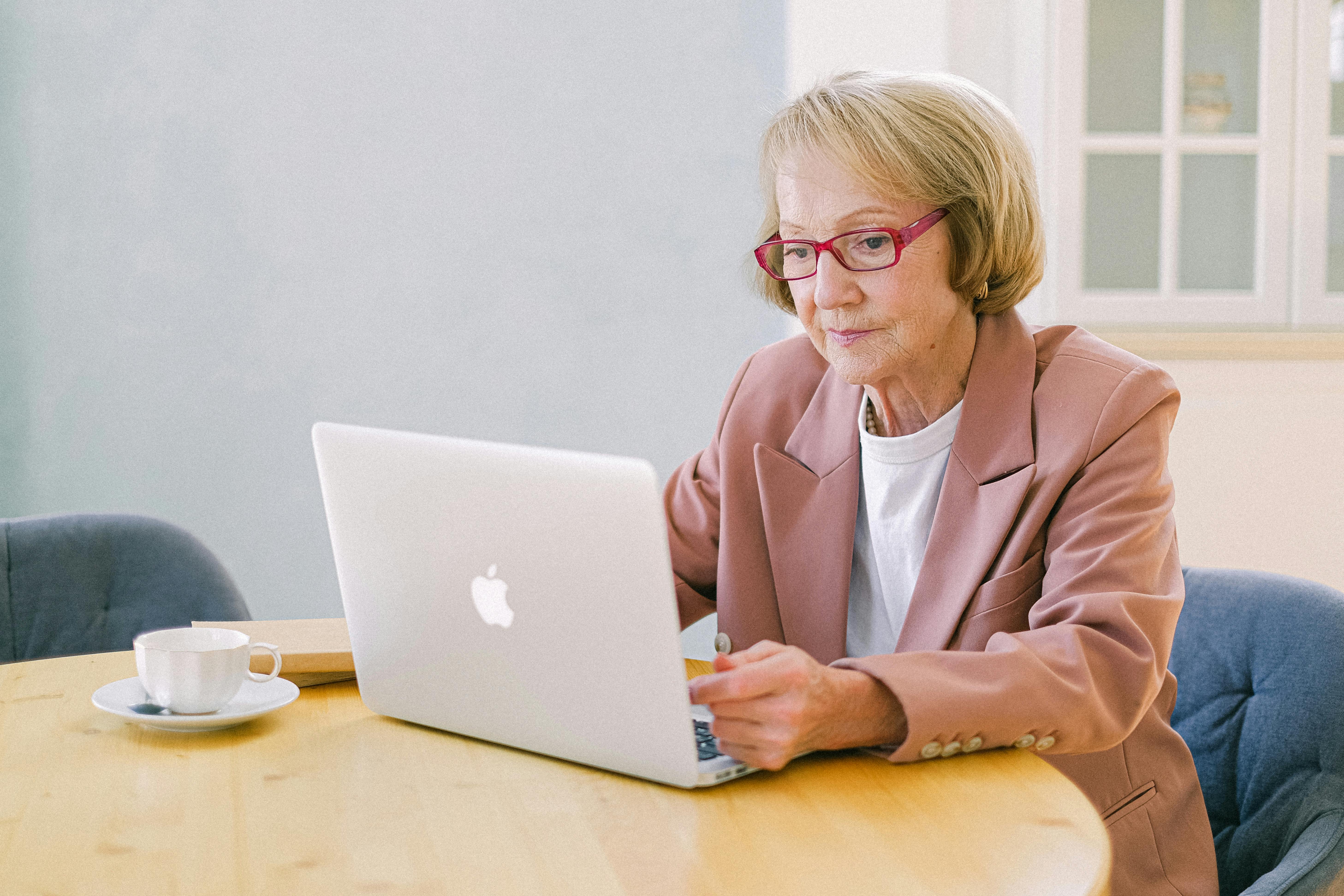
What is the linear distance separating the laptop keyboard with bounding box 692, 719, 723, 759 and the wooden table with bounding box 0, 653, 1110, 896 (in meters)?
0.04

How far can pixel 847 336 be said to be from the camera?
1.34 metres

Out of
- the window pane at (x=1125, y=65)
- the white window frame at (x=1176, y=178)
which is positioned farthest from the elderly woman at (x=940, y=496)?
the window pane at (x=1125, y=65)

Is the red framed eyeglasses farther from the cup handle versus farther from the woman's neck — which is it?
the cup handle

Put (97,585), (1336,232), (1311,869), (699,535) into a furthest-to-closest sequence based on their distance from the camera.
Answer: (1336,232) < (97,585) < (699,535) < (1311,869)

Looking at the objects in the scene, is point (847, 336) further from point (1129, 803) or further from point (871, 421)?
point (1129, 803)

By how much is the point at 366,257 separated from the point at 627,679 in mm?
2114

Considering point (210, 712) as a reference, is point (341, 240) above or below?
above

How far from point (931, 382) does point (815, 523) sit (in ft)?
0.69

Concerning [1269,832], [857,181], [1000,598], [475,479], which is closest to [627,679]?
[475,479]

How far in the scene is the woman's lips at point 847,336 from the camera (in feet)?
4.37

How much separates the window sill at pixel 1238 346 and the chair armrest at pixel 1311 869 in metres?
1.63

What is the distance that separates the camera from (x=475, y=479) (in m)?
0.94

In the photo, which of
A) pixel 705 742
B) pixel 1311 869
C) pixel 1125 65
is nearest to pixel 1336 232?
pixel 1125 65

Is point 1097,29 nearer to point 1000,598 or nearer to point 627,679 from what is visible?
point 1000,598
